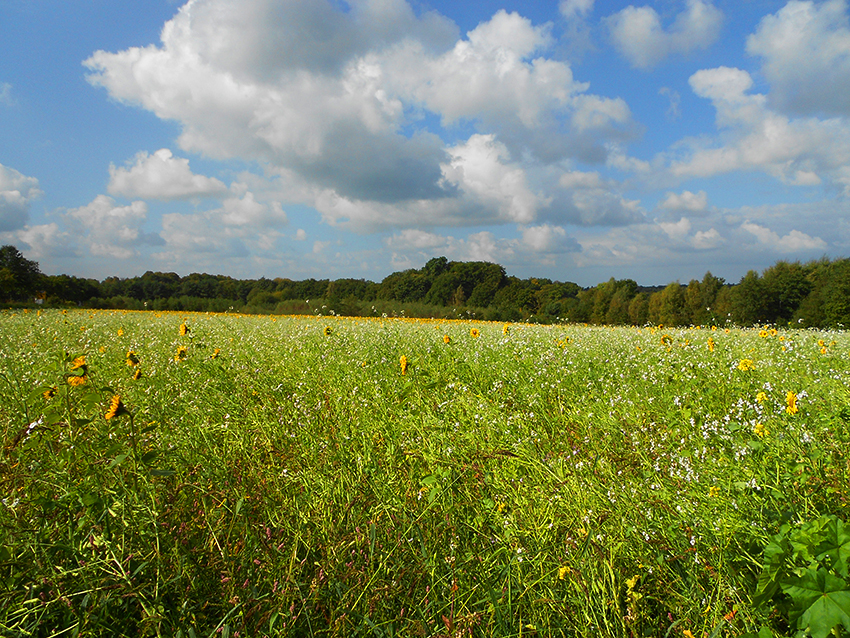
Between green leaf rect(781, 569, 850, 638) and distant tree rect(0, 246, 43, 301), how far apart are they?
4555 cm

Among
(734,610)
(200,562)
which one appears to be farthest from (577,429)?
(200,562)

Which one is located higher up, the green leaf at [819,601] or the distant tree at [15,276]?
the distant tree at [15,276]

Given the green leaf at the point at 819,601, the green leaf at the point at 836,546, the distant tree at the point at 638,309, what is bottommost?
the green leaf at the point at 819,601

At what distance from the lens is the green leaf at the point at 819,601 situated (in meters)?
1.22

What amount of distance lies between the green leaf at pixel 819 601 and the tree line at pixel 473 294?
25.1 m

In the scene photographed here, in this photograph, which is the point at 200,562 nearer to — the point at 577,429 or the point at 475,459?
the point at 475,459

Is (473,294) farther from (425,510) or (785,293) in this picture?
(425,510)

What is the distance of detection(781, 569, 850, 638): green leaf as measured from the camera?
1216 millimetres

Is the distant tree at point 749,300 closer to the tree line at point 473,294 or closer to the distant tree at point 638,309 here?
the tree line at point 473,294

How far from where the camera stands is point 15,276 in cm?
3259

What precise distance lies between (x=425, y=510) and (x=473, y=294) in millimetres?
41164

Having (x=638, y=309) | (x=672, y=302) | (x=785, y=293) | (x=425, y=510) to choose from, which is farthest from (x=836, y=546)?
(x=672, y=302)

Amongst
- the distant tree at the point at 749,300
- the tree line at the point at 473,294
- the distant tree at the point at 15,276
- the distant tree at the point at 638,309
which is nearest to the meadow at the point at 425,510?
the tree line at the point at 473,294

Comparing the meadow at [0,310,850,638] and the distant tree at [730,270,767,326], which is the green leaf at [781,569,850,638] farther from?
the distant tree at [730,270,767,326]
